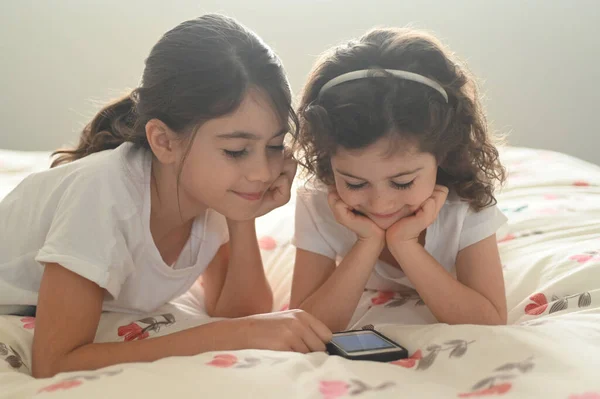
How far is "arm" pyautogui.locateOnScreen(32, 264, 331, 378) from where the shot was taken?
810 mm

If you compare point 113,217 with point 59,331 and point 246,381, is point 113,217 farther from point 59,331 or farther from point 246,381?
point 246,381

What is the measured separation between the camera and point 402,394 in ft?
2.05

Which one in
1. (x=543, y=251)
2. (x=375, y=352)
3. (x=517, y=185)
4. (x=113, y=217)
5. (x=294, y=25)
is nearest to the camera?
(x=375, y=352)

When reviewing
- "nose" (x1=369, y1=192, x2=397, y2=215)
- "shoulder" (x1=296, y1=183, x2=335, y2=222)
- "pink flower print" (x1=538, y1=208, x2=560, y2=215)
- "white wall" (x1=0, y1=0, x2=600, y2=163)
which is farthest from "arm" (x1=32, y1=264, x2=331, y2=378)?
"white wall" (x1=0, y1=0, x2=600, y2=163)

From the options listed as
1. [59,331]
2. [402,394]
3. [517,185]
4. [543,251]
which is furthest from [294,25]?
[402,394]

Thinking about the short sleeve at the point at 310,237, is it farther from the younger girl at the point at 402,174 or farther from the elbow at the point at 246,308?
the elbow at the point at 246,308

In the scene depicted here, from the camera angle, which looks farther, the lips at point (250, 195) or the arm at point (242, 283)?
the arm at point (242, 283)

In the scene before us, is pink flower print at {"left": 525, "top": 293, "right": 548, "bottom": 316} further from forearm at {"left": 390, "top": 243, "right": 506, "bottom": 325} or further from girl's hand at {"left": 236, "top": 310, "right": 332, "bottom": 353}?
girl's hand at {"left": 236, "top": 310, "right": 332, "bottom": 353}

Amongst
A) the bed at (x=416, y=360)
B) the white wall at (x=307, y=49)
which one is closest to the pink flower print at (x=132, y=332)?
the bed at (x=416, y=360)

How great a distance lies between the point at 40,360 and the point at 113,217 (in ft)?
0.71

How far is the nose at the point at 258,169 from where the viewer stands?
3.22 feet

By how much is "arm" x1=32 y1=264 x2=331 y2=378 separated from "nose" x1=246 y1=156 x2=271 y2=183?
0.75 feet

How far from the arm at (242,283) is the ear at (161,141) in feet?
0.75

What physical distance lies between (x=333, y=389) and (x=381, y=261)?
21.8 inches
